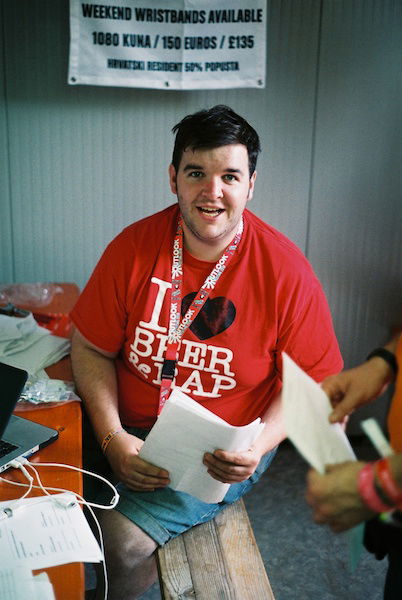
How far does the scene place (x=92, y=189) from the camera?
2.64 m

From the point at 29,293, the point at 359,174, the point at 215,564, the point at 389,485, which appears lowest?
the point at 215,564

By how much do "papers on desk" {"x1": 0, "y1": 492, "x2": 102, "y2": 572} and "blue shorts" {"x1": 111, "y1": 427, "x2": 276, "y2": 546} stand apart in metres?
0.37

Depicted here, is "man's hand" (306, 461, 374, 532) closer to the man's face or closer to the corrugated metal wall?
the man's face

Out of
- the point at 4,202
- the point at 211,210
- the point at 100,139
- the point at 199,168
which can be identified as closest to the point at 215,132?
the point at 199,168

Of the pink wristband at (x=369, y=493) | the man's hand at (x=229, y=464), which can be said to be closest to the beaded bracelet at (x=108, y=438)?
the man's hand at (x=229, y=464)

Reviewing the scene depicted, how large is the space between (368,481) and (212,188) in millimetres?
1097

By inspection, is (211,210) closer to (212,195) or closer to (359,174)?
(212,195)

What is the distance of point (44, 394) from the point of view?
1.66 m

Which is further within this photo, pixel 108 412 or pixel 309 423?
pixel 108 412

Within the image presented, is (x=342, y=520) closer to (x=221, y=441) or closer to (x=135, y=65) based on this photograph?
(x=221, y=441)

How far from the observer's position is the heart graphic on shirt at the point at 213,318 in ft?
5.54

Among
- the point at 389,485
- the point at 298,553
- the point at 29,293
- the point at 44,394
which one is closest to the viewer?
the point at 389,485

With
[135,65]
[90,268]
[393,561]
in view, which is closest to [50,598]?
[393,561]

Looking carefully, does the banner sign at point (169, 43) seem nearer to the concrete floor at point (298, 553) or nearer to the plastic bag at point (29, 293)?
the plastic bag at point (29, 293)
